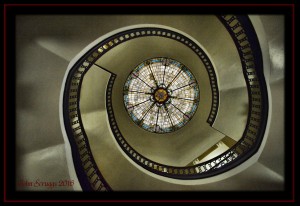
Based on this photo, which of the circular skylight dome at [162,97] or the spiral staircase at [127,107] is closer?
the spiral staircase at [127,107]

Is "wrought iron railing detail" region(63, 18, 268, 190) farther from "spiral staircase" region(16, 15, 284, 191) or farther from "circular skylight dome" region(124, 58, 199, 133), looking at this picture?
"circular skylight dome" region(124, 58, 199, 133)

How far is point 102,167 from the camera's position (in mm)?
8656

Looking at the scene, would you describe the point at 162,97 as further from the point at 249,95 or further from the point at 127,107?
the point at 249,95

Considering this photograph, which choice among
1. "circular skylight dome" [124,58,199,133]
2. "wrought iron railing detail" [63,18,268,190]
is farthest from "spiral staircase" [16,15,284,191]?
"circular skylight dome" [124,58,199,133]

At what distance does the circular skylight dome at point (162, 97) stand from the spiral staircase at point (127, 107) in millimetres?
514

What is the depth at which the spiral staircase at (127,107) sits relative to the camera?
16.3 ft

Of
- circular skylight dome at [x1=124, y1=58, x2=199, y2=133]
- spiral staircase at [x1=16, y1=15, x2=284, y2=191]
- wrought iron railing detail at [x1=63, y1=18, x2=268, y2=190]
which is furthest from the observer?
circular skylight dome at [x1=124, y1=58, x2=199, y2=133]


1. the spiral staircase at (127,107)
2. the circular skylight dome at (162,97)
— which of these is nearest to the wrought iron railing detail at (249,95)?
the spiral staircase at (127,107)

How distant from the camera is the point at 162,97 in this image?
38.1ft

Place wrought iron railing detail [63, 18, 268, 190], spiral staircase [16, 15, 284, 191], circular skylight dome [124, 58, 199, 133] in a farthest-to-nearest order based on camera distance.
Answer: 1. circular skylight dome [124, 58, 199, 133]
2. wrought iron railing detail [63, 18, 268, 190]
3. spiral staircase [16, 15, 284, 191]

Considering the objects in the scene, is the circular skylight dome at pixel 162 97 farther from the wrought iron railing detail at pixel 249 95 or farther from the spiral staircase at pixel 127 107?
the wrought iron railing detail at pixel 249 95

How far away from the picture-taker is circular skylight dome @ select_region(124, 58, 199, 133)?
36.2 ft

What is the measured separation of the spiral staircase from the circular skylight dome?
514mm

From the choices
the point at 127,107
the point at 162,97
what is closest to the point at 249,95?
the point at 162,97
